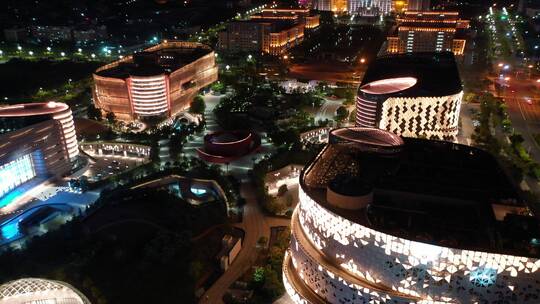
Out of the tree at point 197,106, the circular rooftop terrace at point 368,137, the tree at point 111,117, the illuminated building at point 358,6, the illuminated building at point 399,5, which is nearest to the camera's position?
the circular rooftop terrace at point 368,137

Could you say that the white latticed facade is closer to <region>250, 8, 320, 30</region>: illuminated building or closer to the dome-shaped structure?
the dome-shaped structure

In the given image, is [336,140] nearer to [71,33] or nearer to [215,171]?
[215,171]

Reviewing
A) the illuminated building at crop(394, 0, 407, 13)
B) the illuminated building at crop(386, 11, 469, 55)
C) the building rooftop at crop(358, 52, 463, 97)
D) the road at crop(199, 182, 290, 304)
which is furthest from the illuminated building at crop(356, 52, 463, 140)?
the illuminated building at crop(394, 0, 407, 13)

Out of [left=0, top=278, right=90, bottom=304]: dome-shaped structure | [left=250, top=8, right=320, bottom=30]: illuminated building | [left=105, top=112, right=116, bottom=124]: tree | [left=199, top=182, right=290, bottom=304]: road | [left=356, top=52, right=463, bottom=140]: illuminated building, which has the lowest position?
[left=199, top=182, right=290, bottom=304]: road

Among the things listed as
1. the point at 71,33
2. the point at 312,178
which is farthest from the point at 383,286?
the point at 71,33

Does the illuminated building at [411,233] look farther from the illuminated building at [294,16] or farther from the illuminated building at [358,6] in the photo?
the illuminated building at [358,6]

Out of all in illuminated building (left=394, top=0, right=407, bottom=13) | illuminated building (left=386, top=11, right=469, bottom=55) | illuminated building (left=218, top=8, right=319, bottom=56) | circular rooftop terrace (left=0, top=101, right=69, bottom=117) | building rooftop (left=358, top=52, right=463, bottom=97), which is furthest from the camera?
illuminated building (left=394, top=0, right=407, bottom=13)

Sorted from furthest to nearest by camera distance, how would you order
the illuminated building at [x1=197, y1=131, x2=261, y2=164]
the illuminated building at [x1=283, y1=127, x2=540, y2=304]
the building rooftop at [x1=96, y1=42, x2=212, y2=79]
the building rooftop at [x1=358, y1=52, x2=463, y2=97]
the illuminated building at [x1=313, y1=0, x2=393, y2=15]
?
1. the illuminated building at [x1=313, y1=0, x2=393, y2=15]
2. the building rooftop at [x1=96, y1=42, x2=212, y2=79]
3. the building rooftop at [x1=358, y1=52, x2=463, y2=97]
4. the illuminated building at [x1=197, y1=131, x2=261, y2=164]
5. the illuminated building at [x1=283, y1=127, x2=540, y2=304]

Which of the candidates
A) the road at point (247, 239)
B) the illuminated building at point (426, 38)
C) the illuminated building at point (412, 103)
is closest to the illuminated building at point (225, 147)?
the road at point (247, 239)
